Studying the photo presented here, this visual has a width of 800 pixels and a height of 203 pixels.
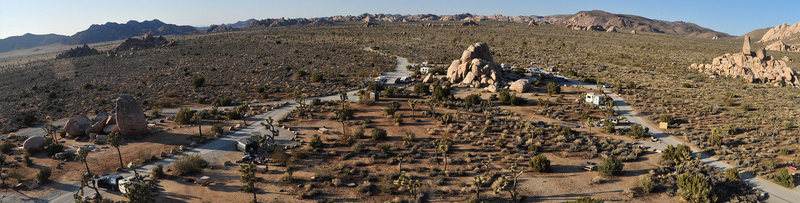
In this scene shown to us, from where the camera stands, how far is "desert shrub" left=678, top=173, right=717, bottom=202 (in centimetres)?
2336

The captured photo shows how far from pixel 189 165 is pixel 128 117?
1527 centimetres

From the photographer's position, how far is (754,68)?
233 feet

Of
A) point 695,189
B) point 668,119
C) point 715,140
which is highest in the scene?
point 668,119

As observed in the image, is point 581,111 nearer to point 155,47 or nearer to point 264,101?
point 264,101

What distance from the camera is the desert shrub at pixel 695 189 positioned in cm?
2336

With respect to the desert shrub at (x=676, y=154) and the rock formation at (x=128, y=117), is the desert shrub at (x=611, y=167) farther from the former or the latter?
the rock formation at (x=128, y=117)

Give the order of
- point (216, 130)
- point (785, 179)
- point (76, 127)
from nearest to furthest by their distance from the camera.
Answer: point (785, 179)
point (76, 127)
point (216, 130)

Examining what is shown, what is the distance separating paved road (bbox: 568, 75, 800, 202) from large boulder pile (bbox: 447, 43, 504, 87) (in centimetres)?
1846

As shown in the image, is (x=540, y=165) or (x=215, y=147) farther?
(x=215, y=147)

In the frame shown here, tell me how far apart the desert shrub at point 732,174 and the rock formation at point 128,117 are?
5615 centimetres

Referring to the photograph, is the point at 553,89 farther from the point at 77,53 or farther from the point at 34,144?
the point at 77,53

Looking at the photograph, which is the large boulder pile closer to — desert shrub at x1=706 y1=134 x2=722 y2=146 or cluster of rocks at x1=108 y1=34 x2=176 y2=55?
desert shrub at x1=706 y1=134 x2=722 y2=146

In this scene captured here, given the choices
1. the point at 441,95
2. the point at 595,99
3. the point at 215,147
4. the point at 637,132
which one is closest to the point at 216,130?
the point at 215,147

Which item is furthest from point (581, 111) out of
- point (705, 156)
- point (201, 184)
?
point (201, 184)
